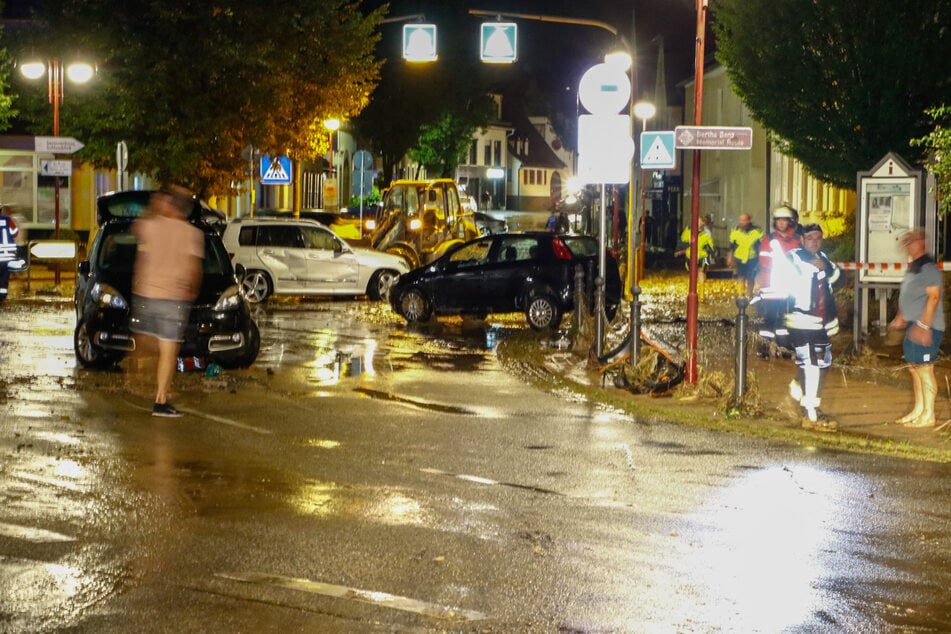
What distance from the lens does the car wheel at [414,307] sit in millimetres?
23594

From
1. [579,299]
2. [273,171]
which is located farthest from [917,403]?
[273,171]

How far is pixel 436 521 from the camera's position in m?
8.64

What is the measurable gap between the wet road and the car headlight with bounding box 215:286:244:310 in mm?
1549

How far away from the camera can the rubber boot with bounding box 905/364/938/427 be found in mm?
12555

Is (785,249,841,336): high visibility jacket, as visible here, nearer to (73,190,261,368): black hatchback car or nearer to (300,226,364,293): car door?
(73,190,261,368): black hatchback car

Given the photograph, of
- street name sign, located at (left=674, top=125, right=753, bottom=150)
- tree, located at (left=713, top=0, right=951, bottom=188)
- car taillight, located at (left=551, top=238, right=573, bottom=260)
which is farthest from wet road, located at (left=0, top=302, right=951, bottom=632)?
tree, located at (left=713, top=0, right=951, bottom=188)

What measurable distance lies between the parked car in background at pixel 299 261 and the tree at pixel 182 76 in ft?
19.5

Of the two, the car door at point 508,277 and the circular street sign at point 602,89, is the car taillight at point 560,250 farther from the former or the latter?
the circular street sign at point 602,89

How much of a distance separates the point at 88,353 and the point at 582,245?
10127 millimetres

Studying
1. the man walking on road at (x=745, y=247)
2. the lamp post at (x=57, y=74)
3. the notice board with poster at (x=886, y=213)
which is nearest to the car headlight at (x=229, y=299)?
the notice board with poster at (x=886, y=213)

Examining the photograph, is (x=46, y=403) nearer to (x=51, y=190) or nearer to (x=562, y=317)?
(x=562, y=317)

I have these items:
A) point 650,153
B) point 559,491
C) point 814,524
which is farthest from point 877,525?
point 650,153

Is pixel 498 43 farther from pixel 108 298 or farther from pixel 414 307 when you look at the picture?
pixel 108 298

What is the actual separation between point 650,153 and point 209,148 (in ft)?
58.5
